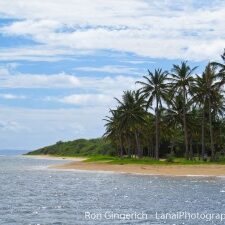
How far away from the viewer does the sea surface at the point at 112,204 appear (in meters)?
25.4

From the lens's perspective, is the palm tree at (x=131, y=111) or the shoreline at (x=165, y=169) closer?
the shoreline at (x=165, y=169)

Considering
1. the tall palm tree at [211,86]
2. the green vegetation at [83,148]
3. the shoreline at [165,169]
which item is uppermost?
the tall palm tree at [211,86]

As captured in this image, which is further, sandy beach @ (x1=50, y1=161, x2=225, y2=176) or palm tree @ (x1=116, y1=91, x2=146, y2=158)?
palm tree @ (x1=116, y1=91, x2=146, y2=158)

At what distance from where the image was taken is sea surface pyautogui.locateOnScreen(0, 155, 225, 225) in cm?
2539

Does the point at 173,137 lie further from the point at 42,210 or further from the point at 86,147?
the point at 42,210

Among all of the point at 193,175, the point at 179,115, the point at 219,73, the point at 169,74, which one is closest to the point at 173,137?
the point at 179,115

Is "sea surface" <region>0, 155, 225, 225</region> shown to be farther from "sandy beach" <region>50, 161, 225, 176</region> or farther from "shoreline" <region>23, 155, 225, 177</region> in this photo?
"sandy beach" <region>50, 161, 225, 176</region>

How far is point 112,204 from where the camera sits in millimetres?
32188

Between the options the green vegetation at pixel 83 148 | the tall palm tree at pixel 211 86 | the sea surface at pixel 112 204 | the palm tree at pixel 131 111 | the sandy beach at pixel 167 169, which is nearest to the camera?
the sea surface at pixel 112 204

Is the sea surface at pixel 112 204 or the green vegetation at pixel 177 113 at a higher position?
the green vegetation at pixel 177 113

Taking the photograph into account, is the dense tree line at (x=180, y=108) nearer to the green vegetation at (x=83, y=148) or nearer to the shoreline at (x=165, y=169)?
the shoreline at (x=165, y=169)

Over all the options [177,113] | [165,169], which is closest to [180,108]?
[177,113]

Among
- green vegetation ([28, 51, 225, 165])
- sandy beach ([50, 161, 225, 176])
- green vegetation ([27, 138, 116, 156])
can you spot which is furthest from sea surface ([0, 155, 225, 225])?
green vegetation ([27, 138, 116, 156])

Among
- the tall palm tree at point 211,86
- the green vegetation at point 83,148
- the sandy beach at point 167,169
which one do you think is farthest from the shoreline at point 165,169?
the green vegetation at point 83,148
